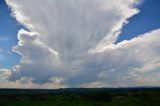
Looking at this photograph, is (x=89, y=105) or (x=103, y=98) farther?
(x=103, y=98)

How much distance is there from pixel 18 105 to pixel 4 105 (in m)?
3.93

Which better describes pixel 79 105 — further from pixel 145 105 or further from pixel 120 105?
pixel 145 105

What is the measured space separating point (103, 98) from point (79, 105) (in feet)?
92.3

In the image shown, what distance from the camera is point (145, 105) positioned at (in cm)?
6525

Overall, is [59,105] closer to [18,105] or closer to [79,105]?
[79,105]

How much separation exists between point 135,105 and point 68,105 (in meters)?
16.2

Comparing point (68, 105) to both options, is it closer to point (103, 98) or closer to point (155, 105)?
point (155, 105)

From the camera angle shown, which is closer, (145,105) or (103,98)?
(145,105)

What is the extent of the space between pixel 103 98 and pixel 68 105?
28.6 meters

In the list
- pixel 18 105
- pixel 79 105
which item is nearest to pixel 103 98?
pixel 79 105

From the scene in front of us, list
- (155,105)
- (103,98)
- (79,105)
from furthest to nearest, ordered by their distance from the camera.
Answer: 1. (103,98)
2. (79,105)
3. (155,105)

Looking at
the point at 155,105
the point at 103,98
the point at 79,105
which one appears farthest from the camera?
the point at 103,98

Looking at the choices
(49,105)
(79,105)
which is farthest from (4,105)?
(79,105)

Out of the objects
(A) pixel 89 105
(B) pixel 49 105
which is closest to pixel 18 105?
(B) pixel 49 105
